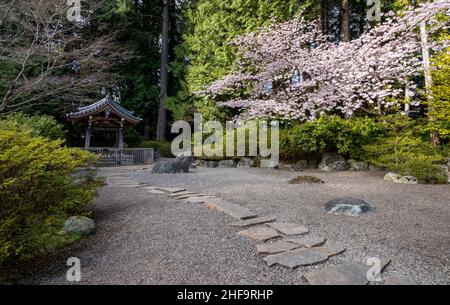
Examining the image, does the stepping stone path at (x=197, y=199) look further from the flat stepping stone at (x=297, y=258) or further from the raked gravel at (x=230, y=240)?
the flat stepping stone at (x=297, y=258)

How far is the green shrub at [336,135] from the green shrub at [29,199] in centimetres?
731

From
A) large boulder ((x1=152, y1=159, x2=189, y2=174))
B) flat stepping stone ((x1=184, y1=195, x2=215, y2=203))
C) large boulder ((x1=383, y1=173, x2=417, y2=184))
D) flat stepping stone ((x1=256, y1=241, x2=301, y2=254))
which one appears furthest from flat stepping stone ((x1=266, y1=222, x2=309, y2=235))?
large boulder ((x1=152, y1=159, x2=189, y2=174))

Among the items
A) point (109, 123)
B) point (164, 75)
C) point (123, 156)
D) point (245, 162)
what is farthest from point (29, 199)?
point (164, 75)

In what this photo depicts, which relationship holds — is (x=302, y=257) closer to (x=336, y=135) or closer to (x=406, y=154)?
(x=406, y=154)

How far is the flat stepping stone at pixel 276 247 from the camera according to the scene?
2.32m

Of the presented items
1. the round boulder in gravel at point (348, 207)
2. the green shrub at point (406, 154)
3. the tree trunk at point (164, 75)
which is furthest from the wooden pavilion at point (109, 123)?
the round boulder in gravel at point (348, 207)

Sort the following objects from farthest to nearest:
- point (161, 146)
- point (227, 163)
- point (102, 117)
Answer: point (161, 146) → point (102, 117) → point (227, 163)

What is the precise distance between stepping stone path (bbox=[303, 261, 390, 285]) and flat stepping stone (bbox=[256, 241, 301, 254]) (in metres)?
0.42

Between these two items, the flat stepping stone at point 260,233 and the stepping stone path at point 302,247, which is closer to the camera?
the stepping stone path at point 302,247

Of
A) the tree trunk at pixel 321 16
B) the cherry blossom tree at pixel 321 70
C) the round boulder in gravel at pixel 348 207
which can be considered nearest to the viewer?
the round boulder in gravel at pixel 348 207

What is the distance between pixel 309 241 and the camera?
2.54 metres

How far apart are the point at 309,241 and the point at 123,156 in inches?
441

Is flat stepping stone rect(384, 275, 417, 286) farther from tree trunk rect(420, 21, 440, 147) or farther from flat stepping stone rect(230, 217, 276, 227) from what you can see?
tree trunk rect(420, 21, 440, 147)
